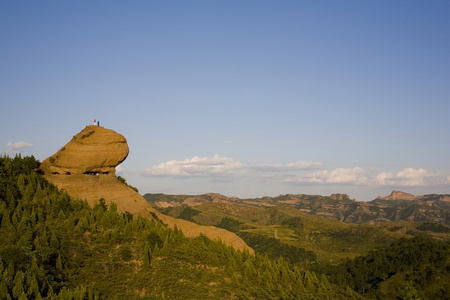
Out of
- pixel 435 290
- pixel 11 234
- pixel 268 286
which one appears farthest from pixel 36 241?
pixel 435 290

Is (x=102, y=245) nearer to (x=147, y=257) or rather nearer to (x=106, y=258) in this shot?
(x=106, y=258)

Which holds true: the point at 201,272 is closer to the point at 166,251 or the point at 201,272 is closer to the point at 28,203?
the point at 166,251

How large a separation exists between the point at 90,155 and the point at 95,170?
2.91 meters

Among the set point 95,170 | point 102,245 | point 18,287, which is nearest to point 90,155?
point 95,170

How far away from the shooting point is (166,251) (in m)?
54.6

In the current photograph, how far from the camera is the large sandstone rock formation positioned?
63344 millimetres

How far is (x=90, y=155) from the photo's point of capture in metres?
64.6

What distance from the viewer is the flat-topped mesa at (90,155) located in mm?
64188

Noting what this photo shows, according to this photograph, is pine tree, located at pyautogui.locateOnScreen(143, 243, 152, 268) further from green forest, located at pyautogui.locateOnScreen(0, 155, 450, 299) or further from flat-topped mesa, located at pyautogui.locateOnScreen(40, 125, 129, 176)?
flat-topped mesa, located at pyautogui.locateOnScreen(40, 125, 129, 176)

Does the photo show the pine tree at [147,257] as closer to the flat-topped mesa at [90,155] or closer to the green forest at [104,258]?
the green forest at [104,258]

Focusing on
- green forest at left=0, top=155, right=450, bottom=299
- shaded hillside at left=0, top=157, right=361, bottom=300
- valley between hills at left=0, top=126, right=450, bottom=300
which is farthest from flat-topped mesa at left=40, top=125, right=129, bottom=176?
shaded hillside at left=0, top=157, right=361, bottom=300

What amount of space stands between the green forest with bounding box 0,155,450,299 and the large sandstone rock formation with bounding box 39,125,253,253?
2.23 metres

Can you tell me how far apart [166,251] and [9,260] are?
20.2 meters

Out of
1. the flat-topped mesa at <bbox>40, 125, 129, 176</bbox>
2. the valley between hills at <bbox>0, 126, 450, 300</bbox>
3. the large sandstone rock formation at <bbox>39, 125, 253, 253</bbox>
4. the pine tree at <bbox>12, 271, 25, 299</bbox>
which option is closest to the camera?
the pine tree at <bbox>12, 271, 25, 299</bbox>
